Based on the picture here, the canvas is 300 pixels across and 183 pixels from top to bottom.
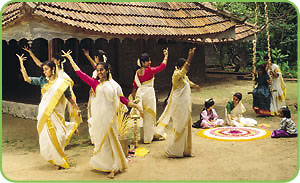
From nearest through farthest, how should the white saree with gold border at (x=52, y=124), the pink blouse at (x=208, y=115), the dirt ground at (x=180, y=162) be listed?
1. the dirt ground at (x=180, y=162)
2. the white saree with gold border at (x=52, y=124)
3. the pink blouse at (x=208, y=115)

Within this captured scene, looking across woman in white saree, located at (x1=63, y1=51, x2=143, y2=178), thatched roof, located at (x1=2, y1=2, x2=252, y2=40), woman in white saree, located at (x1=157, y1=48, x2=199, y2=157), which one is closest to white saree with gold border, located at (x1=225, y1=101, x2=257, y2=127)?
woman in white saree, located at (x1=157, y1=48, x2=199, y2=157)

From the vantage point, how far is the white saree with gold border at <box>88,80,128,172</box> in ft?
18.4

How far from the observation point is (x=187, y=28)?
11648 mm

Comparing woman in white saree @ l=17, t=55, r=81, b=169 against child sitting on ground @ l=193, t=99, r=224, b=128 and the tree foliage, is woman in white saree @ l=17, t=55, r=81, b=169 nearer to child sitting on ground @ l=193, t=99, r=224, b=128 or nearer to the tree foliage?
child sitting on ground @ l=193, t=99, r=224, b=128

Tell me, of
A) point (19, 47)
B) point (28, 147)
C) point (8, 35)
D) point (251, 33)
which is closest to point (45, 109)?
point (28, 147)

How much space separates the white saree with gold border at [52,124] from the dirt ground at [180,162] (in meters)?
0.28

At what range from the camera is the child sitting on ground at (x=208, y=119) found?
905 centimetres

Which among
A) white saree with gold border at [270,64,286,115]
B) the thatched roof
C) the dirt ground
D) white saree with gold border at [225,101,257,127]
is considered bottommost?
the dirt ground

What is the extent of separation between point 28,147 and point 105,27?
3.65 m

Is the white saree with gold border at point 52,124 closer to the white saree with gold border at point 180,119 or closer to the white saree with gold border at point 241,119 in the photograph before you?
the white saree with gold border at point 180,119

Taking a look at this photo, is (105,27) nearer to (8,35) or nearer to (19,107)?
(8,35)

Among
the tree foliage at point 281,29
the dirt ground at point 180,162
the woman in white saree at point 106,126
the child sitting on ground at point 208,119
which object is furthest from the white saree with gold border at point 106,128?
the tree foliage at point 281,29

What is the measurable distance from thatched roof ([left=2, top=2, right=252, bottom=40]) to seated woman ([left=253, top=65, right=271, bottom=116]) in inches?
87.9

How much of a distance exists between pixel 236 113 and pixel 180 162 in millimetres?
3489
